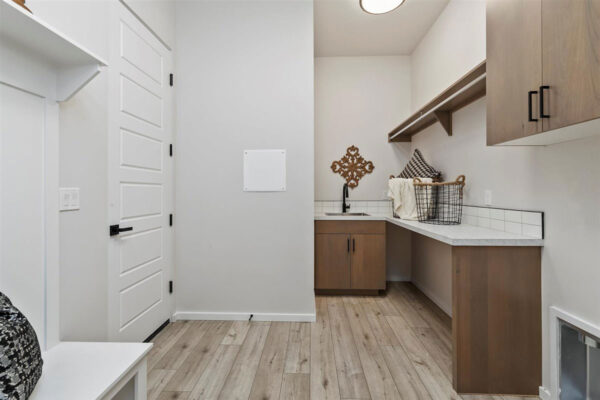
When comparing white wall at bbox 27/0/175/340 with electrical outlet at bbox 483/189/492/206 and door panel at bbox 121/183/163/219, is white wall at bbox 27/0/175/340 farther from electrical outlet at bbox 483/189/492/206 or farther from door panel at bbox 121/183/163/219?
electrical outlet at bbox 483/189/492/206

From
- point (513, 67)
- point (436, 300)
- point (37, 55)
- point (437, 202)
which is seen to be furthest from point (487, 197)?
point (37, 55)

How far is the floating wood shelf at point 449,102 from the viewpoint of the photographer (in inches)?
77.3

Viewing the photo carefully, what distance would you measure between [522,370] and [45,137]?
8.82 feet

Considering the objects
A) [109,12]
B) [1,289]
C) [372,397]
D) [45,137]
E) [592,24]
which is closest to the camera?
[592,24]

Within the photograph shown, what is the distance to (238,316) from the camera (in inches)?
105

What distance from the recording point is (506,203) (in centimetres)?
196

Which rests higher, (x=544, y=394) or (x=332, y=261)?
(x=332, y=261)

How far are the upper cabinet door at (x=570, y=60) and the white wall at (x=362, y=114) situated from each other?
2.64m

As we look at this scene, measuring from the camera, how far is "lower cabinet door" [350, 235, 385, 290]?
3230 millimetres

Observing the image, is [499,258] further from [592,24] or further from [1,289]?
[1,289]

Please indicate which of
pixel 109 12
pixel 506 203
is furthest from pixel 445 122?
pixel 109 12

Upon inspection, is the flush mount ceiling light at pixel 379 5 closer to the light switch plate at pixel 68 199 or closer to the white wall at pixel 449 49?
the white wall at pixel 449 49

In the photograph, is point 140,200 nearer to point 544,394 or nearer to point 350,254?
point 350,254

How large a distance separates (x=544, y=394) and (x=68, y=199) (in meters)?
2.70
